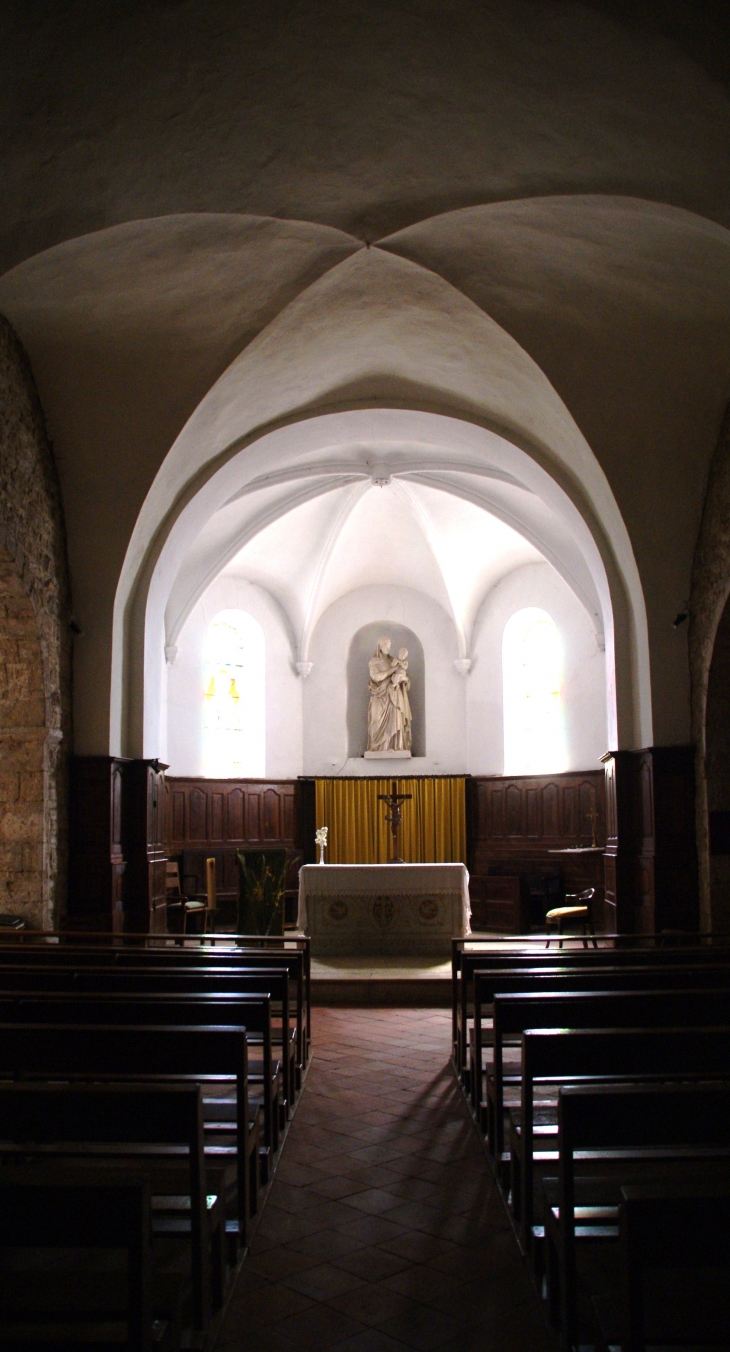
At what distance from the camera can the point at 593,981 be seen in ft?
17.9

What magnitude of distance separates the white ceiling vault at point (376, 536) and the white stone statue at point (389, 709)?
1197 millimetres

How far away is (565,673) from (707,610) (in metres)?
6.90

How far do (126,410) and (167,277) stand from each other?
1.73 m

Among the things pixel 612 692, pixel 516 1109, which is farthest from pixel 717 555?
pixel 516 1109

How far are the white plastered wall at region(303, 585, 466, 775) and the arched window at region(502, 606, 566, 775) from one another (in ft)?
2.95

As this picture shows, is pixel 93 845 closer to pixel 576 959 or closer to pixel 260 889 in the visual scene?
pixel 260 889

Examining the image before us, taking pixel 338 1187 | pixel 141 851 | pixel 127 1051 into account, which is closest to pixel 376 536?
pixel 141 851

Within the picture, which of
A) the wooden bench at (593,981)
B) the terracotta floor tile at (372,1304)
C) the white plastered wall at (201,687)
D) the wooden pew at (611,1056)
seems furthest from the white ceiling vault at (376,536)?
the terracotta floor tile at (372,1304)

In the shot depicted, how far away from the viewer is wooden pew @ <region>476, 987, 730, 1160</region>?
4414 mm

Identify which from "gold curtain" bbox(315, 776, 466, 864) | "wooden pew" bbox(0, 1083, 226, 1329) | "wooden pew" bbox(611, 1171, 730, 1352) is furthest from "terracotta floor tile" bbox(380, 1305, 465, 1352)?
"gold curtain" bbox(315, 776, 466, 864)

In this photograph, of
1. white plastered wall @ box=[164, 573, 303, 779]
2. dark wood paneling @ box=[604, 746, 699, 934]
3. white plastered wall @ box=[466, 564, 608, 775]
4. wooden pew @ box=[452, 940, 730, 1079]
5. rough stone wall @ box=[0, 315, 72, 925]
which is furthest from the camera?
white plastered wall @ box=[164, 573, 303, 779]

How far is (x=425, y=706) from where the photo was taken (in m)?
18.8

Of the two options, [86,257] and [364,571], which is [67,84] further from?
[364,571]

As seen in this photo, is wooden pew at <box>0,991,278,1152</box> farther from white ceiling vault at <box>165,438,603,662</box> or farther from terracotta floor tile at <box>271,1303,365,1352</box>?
white ceiling vault at <box>165,438,603,662</box>
